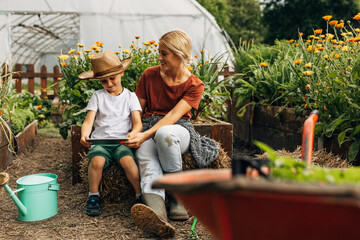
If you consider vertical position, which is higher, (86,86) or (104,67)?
(104,67)

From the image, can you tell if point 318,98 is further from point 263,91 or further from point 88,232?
point 88,232

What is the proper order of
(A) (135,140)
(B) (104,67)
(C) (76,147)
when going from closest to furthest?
(A) (135,140) < (B) (104,67) < (C) (76,147)

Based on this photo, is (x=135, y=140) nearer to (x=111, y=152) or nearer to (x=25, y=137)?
(x=111, y=152)

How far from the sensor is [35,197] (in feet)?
7.83

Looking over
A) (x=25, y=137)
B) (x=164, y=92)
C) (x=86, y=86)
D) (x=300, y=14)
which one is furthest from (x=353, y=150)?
(x=300, y=14)

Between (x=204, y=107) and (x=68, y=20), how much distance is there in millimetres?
11651

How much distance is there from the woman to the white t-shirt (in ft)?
0.42

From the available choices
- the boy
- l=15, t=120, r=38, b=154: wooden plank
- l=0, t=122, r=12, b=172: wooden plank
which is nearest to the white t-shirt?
the boy

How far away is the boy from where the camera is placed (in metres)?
2.49

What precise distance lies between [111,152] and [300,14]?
1577 centimetres

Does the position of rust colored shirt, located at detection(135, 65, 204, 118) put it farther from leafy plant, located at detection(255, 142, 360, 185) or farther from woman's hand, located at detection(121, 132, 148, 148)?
leafy plant, located at detection(255, 142, 360, 185)

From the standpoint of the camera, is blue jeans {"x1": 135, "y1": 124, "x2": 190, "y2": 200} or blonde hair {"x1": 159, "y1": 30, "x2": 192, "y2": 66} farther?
blonde hair {"x1": 159, "y1": 30, "x2": 192, "y2": 66}

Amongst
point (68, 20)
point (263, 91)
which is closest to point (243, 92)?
point (263, 91)

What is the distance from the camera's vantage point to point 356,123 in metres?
2.64
